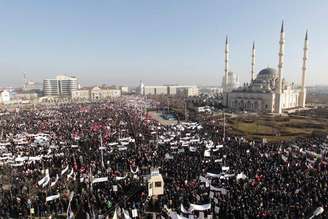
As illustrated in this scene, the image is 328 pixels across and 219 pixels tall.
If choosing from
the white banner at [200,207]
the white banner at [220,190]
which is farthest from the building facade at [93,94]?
the white banner at [200,207]

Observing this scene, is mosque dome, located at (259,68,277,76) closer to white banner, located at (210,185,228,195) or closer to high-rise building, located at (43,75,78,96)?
white banner, located at (210,185,228,195)

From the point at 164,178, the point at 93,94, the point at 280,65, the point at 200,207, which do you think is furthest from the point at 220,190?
the point at 93,94

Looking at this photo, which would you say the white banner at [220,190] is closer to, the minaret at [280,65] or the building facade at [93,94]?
the minaret at [280,65]

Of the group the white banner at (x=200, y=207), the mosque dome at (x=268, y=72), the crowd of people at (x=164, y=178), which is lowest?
the crowd of people at (x=164, y=178)

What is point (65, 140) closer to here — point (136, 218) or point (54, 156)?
point (54, 156)

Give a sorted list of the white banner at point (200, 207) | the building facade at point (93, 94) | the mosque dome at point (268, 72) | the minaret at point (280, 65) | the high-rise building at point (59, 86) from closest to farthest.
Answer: the white banner at point (200, 207)
the minaret at point (280, 65)
the mosque dome at point (268, 72)
the building facade at point (93, 94)
the high-rise building at point (59, 86)

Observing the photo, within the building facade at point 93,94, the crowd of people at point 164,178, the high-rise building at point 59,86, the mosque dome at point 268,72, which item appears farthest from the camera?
the high-rise building at point 59,86
